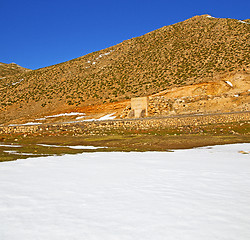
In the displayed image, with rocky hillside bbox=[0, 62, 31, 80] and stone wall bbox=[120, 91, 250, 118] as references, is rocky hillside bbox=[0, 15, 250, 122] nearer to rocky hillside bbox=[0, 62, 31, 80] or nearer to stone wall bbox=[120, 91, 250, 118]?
stone wall bbox=[120, 91, 250, 118]

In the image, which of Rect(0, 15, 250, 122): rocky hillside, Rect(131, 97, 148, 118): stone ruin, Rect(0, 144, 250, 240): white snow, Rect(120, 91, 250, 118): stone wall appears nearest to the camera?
Rect(0, 144, 250, 240): white snow

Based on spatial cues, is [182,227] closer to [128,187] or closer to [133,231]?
[133,231]

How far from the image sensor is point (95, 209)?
5.60 meters

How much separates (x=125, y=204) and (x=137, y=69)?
6609 cm

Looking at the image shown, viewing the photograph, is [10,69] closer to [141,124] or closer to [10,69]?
[10,69]

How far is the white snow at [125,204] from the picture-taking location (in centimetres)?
455

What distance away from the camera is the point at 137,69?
70.4 metres

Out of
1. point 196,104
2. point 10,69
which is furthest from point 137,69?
point 10,69

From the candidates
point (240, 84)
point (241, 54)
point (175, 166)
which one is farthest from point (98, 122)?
point (241, 54)

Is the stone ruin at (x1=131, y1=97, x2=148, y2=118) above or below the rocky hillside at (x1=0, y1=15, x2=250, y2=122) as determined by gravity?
below

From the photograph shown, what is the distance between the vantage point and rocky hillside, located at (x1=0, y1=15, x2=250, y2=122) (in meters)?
60.9

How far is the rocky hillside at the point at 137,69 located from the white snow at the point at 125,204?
47.8m

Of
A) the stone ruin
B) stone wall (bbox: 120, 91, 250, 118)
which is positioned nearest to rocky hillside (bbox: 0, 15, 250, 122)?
stone wall (bbox: 120, 91, 250, 118)

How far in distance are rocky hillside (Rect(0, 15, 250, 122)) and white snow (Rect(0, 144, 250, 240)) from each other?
4782 cm
